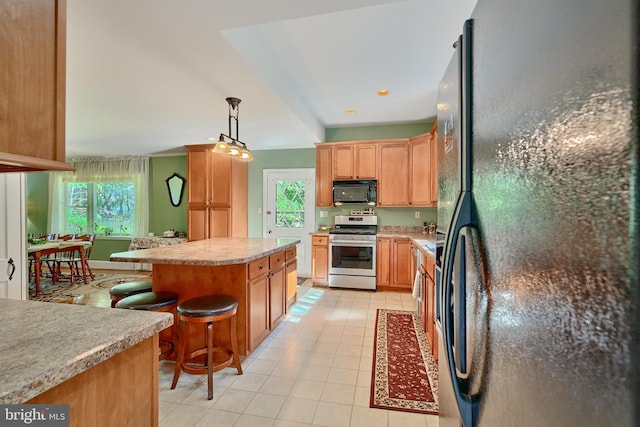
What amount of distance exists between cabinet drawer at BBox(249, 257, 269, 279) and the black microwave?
2378 millimetres

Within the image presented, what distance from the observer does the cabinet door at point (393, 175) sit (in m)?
4.66

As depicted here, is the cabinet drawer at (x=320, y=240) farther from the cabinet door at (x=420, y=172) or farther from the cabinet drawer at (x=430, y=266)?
the cabinet drawer at (x=430, y=266)

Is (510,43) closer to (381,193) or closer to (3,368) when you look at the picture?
(3,368)

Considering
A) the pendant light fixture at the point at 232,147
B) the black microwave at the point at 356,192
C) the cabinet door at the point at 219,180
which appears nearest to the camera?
the pendant light fixture at the point at 232,147

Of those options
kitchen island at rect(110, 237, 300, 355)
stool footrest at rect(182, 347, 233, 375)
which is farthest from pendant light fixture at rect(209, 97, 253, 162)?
stool footrest at rect(182, 347, 233, 375)

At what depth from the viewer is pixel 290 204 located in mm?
5516

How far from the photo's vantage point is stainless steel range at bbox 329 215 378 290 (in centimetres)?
452

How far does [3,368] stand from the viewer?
2.20 feet

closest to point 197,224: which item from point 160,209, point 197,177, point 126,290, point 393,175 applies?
point 197,177

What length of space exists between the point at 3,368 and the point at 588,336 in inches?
44.4

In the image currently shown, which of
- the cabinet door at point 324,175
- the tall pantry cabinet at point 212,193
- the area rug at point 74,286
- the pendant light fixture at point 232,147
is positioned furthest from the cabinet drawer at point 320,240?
the area rug at point 74,286

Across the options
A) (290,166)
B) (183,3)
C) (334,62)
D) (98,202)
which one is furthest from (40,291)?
(334,62)

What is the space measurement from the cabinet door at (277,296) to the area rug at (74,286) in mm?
3175

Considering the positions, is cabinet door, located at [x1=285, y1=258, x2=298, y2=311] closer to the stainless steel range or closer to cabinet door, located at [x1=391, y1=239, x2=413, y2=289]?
the stainless steel range
